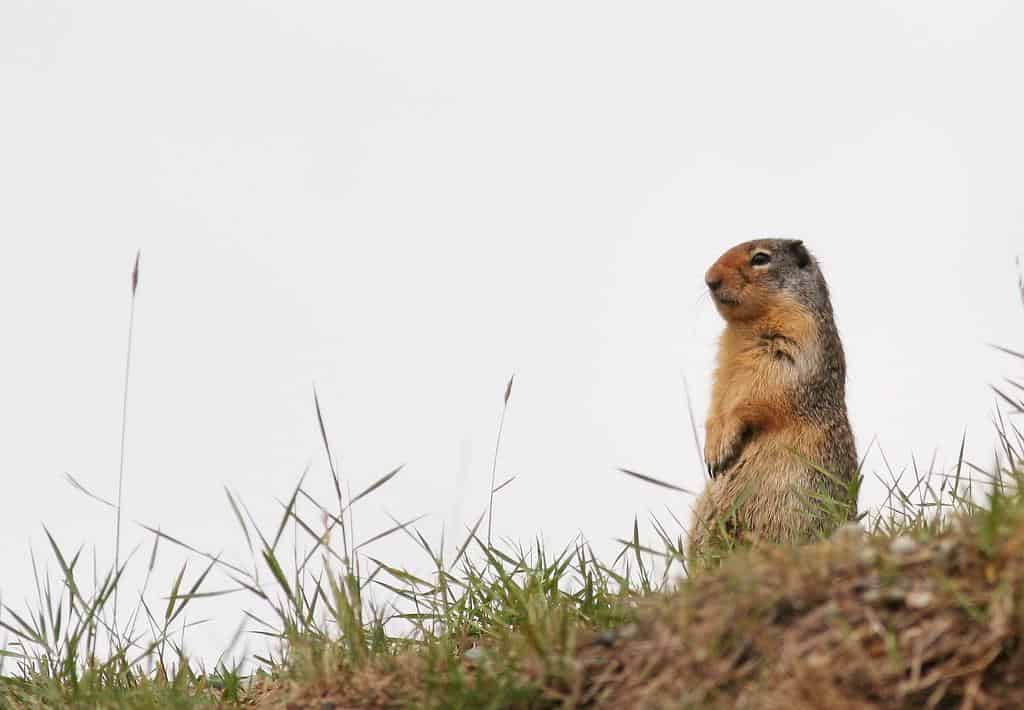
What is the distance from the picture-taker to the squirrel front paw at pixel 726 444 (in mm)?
6379

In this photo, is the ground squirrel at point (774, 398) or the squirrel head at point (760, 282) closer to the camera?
the ground squirrel at point (774, 398)

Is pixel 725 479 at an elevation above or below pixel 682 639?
above

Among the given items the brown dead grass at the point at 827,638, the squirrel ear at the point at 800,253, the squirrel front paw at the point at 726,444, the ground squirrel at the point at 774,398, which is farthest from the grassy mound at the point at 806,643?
the squirrel ear at the point at 800,253

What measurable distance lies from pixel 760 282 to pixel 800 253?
55cm

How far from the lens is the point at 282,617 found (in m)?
4.05

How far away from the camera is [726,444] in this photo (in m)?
6.38

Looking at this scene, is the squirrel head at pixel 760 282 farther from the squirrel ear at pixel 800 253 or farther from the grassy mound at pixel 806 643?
the grassy mound at pixel 806 643

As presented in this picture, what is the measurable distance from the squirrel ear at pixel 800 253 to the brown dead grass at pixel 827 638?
395cm

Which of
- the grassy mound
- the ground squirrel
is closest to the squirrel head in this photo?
the ground squirrel

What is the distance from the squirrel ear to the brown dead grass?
3.95 m

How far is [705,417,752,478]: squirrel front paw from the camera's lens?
6379 mm

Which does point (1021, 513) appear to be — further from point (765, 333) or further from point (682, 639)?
point (765, 333)

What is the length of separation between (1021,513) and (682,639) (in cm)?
98

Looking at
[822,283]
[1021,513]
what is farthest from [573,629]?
[822,283]
